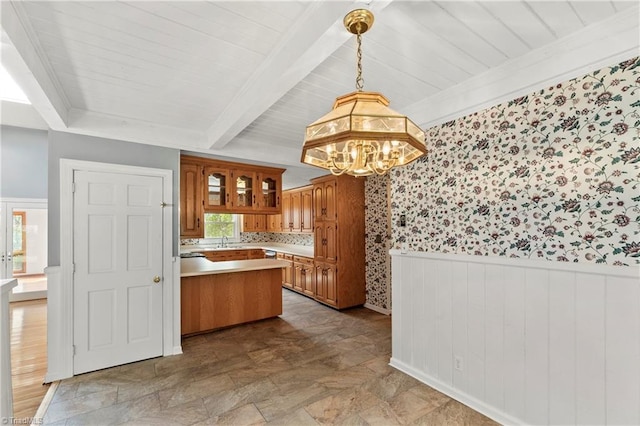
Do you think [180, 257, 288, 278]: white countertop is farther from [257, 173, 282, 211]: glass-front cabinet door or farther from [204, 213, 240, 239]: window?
[204, 213, 240, 239]: window

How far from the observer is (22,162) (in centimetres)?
473

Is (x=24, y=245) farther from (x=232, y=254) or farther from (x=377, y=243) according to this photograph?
(x=377, y=243)

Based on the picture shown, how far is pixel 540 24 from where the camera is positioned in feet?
5.21

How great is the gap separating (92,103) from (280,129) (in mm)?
1717

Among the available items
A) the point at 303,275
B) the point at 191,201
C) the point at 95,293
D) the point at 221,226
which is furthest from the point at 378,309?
the point at 221,226

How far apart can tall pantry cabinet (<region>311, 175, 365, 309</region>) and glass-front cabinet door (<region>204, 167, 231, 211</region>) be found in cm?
163

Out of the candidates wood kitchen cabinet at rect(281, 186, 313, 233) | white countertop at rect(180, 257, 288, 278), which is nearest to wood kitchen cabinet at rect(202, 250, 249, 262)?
wood kitchen cabinet at rect(281, 186, 313, 233)

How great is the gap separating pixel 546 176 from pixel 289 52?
5.88 ft

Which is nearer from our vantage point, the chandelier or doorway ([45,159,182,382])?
the chandelier

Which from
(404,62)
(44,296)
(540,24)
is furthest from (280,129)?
(44,296)

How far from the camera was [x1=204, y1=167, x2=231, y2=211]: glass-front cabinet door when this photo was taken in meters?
4.20

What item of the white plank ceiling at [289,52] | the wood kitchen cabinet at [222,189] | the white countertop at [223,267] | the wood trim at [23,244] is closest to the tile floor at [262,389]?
the white countertop at [223,267]

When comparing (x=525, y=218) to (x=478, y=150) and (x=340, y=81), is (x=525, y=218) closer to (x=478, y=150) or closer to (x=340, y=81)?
(x=478, y=150)

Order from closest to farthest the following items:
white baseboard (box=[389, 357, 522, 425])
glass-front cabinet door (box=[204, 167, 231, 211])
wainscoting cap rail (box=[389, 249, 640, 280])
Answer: wainscoting cap rail (box=[389, 249, 640, 280])
white baseboard (box=[389, 357, 522, 425])
glass-front cabinet door (box=[204, 167, 231, 211])
